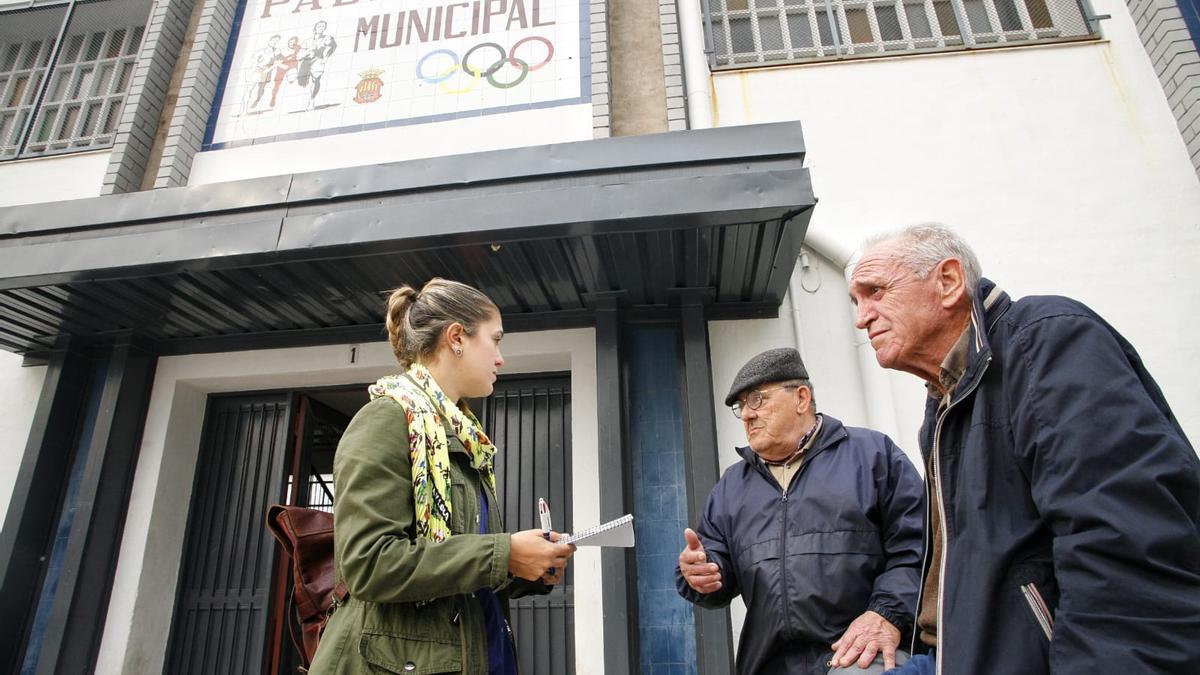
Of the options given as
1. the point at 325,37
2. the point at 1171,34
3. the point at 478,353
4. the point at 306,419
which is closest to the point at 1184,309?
the point at 1171,34

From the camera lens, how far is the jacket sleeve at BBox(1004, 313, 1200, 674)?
0.99 m

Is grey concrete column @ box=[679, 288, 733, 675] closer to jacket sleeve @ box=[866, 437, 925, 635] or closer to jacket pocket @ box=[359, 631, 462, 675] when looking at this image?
jacket sleeve @ box=[866, 437, 925, 635]

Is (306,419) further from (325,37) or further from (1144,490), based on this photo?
(1144,490)

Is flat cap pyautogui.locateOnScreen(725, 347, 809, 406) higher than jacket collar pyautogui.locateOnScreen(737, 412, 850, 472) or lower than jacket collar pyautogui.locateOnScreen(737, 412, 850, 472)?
higher

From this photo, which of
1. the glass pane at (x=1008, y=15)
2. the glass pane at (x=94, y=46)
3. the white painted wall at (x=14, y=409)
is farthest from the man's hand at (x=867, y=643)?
the glass pane at (x=94, y=46)

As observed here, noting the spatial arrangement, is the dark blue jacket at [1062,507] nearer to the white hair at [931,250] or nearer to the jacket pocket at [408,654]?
the white hair at [931,250]

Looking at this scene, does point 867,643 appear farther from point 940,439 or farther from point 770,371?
point 770,371

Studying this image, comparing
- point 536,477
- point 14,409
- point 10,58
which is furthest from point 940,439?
point 10,58

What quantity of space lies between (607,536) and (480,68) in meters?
4.89

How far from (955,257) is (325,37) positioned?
243 inches

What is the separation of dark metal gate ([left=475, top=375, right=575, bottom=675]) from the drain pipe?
237 cm

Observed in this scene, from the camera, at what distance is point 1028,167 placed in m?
4.80

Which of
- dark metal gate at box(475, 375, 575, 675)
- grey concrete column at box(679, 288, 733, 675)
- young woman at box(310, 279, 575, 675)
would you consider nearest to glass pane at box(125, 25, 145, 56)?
dark metal gate at box(475, 375, 575, 675)

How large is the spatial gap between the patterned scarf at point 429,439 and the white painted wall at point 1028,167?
316 centimetres
